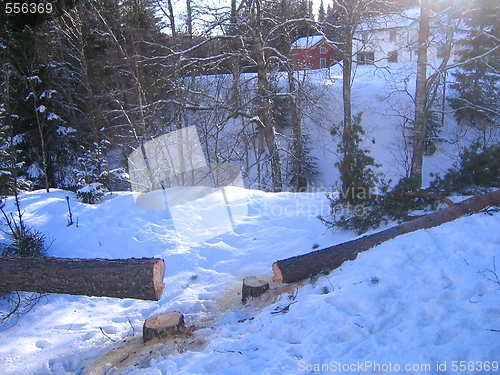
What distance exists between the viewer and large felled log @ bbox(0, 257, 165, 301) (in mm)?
4250

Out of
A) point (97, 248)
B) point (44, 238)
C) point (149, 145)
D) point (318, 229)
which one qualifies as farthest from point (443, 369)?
point (149, 145)

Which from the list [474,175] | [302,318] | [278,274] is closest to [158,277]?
[278,274]

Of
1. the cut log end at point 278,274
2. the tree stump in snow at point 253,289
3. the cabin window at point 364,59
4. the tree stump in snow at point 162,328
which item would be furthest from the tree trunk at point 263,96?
the tree stump in snow at point 162,328

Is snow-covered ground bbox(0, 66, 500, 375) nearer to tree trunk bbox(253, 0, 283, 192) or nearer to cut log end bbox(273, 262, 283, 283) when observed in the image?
cut log end bbox(273, 262, 283, 283)

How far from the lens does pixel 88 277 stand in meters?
4.31

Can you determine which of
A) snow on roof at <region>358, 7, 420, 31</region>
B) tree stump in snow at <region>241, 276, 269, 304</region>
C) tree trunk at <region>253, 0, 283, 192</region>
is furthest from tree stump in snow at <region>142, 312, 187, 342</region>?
tree trunk at <region>253, 0, 283, 192</region>

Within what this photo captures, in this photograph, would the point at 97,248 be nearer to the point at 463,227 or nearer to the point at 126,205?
the point at 126,205

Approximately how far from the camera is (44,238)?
691 centimetres

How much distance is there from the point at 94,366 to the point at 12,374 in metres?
0.98

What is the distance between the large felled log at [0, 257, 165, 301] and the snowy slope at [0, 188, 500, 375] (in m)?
0.64

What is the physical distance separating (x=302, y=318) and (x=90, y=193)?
710cm

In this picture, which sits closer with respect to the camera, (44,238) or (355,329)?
(355,329)

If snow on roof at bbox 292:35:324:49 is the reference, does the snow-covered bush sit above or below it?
below

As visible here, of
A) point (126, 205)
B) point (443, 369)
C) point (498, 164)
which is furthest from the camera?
point (126, 205)
